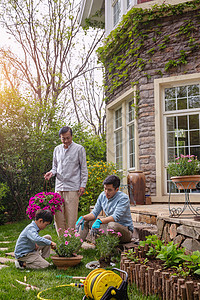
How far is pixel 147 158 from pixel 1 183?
381 centimetres

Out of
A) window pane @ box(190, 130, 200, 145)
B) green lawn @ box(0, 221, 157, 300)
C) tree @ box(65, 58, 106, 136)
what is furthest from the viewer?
tree @ box(65, 58, 106, 136)

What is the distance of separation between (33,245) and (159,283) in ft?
A: 5.50

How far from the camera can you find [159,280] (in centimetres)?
236

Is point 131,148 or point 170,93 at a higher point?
point 170,93

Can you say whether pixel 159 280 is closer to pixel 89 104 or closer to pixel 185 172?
pixel 185 172

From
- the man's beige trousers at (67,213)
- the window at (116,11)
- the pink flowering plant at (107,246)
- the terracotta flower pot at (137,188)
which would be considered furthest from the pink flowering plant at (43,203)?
the window at (116,11)

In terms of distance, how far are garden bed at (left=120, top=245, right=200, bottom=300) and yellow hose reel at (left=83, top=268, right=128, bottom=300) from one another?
0.91 ft

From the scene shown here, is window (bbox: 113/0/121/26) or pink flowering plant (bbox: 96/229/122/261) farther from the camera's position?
window (bbox: 113/0/121/26)

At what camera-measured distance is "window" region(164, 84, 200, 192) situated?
652cm

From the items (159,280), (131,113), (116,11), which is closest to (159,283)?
(159,280)

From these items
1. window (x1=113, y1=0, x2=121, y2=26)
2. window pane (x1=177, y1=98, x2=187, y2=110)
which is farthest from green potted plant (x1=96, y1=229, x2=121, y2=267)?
window (x1=113, y1=0, x2=121, y2=26)

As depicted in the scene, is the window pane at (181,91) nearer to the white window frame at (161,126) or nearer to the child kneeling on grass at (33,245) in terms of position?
the white window frame at (161,126)

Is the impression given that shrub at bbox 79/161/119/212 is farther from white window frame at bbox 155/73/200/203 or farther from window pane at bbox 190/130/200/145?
window pane at bbox 190/130/200/145

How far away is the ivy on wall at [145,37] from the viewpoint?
21.5ft
